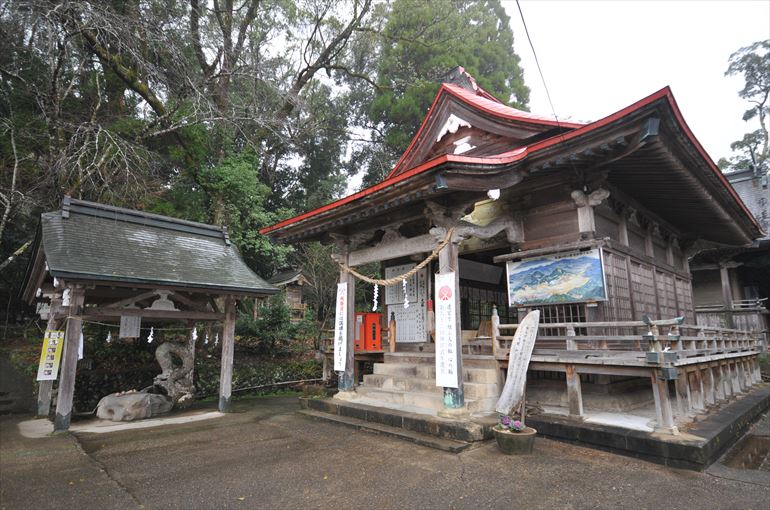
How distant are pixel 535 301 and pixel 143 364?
10.8 meters

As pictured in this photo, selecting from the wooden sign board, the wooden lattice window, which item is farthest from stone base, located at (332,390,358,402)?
the wooden lattice window

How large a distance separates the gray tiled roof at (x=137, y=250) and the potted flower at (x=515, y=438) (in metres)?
6.43

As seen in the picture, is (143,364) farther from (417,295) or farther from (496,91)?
(496,91)

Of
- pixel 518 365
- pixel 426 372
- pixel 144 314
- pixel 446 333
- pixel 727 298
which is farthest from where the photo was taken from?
pixel 727 298

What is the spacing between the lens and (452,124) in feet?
36.0

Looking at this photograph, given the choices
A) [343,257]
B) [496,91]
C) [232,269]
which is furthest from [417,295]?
[496,91]

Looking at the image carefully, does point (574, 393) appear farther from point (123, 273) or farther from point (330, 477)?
point (123, 273)

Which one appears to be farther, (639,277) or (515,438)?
(639,277)

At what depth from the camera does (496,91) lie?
26.3 metres

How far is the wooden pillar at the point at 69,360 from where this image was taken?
303 inches

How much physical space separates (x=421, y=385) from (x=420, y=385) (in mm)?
25

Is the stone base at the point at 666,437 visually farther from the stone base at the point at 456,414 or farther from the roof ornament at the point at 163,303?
the roof ornament at the point at 163,303

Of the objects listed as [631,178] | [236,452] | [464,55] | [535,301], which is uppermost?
[464,55]

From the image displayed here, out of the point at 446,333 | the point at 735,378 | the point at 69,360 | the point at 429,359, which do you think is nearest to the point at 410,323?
the point at 429,359
